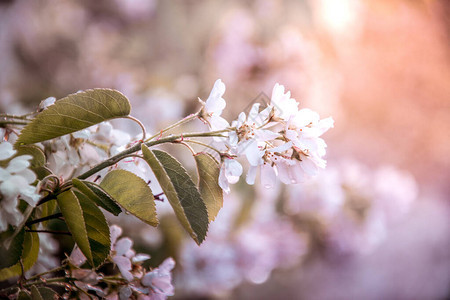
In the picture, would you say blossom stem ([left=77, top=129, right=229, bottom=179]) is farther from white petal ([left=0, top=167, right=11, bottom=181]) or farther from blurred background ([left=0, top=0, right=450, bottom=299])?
blurred background ([left=0, top=0, right=450, bottom=299])

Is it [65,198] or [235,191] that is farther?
[235,191]

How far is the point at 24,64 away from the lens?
1.55 meters

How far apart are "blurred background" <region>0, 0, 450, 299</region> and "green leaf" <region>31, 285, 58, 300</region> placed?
46 centimetres

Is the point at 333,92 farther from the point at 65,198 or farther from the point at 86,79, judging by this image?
the point at 65,198

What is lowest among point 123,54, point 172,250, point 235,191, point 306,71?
point 172,250

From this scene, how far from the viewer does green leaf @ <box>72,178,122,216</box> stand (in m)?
0.26

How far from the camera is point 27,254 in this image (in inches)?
11.4

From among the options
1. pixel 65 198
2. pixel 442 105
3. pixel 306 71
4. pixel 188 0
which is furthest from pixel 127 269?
pixel 188 0

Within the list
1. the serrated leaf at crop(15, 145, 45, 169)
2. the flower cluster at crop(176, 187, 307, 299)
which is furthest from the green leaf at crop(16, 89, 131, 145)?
the flower cluster at crop(176, 187, 307, 299)

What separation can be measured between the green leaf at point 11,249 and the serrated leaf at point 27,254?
0.02m

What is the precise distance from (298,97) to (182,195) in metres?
0.86

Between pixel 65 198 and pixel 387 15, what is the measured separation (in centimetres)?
149

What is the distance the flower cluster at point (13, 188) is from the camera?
235 millimetres

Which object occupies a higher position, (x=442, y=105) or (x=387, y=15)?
(x=387, y=15)
